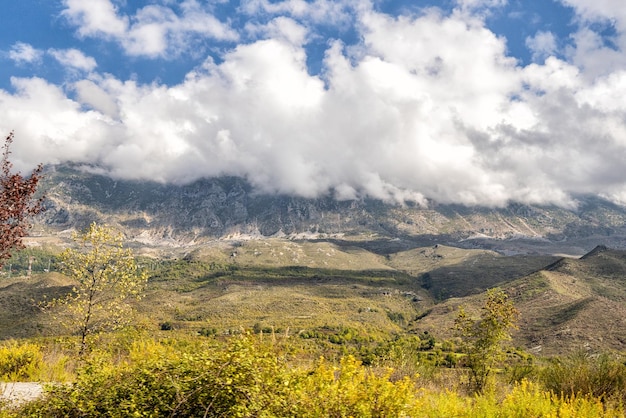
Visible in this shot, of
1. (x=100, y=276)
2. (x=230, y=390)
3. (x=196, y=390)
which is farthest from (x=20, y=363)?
(x=230, y=390)

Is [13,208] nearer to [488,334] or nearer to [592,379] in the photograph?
[592,379]

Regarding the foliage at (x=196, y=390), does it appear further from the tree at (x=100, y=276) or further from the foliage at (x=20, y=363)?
the tree at (x=100, y=276)

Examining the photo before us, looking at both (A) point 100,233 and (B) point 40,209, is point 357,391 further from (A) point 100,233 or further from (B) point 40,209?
(A) point 100,233

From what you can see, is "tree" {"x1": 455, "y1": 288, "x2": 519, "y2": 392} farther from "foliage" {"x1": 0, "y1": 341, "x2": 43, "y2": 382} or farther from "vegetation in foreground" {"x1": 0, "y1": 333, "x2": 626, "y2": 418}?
"foliage" {"x1": 0, "y1": 341, "x2": 43, "y2": 382}

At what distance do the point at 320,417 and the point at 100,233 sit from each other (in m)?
20.2

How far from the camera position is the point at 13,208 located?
52.4ft

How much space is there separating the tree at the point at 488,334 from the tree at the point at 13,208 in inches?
985

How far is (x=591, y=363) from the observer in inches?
698

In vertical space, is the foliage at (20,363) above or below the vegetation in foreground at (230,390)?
below

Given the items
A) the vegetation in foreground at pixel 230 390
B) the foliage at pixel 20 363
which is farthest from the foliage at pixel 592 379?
the foliage at pixel 20 363

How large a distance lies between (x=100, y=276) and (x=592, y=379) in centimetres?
2552

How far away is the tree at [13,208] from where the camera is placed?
15586 millimetres

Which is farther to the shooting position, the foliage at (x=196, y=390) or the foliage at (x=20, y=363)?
the foliage at (x=20, y=363)

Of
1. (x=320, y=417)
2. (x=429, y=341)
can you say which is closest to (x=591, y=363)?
(x=320, y=417)
